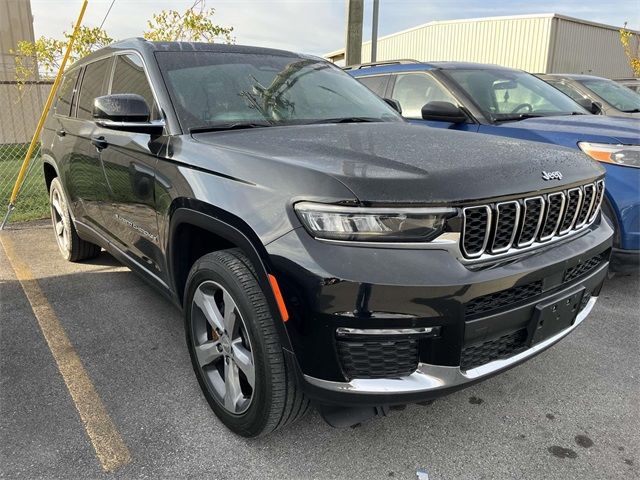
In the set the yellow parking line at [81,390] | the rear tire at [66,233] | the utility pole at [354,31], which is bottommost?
the yellow parking line at [81,390]

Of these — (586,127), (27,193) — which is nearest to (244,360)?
(586,127)

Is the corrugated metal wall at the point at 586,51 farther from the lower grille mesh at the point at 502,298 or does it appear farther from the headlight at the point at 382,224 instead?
the headlight at the point at 382,224

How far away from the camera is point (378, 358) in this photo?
183 centimetres

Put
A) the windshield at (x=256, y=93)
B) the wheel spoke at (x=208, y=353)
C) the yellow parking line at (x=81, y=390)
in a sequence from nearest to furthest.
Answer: the yellow parking line at (x=81, y=390) < the wheel spoke at (x=208, y=353) < the windshield at (x=256, y=93)

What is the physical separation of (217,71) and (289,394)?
6.24 ft

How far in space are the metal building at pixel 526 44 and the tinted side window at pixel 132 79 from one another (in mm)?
18785

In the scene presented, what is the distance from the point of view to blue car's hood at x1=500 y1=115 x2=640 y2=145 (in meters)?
3.82

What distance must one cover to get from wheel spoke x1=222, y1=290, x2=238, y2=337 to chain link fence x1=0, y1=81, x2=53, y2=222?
5.33 m

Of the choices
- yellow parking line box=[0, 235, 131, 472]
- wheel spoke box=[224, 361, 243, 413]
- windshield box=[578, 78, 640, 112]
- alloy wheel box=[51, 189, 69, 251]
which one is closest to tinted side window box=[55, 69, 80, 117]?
alloy wheel box=[51, 189, 69, 251]

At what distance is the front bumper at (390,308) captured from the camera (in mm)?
1742

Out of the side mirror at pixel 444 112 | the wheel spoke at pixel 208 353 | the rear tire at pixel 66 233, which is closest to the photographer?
the wheel spoke at pixel 208 353

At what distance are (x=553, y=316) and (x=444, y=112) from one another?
2.56 metres

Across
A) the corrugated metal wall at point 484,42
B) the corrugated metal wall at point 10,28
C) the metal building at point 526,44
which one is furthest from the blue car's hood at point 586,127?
the corrugated metal wall at point 484,42

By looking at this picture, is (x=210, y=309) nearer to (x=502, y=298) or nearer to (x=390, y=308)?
(x=390, y=308)
